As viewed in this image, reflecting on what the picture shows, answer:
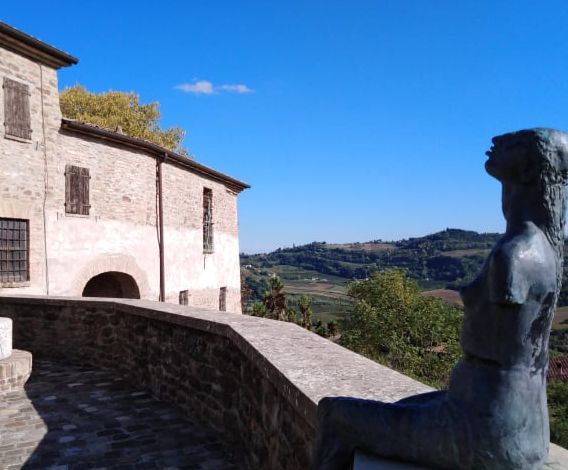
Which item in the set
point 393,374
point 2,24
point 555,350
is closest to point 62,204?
point 2,24

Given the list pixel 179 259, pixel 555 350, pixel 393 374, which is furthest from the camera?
pixel 555 350

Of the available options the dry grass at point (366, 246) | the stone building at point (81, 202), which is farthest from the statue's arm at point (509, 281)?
the dry grass at point (366, 246)

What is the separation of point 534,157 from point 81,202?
12.7 meters

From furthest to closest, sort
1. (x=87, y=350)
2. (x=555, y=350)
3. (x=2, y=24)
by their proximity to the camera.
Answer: (x=555, y=350) → (x=2, y=24) → (x=87, y=350)

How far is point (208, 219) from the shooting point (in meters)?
18.8

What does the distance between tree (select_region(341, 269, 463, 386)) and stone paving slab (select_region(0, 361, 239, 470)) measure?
1782 centimetres

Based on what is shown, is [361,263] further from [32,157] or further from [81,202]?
[32,157]

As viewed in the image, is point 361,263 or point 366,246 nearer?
point 361,263

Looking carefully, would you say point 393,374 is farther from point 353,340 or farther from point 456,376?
point 353,340

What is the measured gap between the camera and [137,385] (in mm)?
6242

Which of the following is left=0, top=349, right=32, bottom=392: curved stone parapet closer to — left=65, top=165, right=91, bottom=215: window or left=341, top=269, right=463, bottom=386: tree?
left=65, top=165, right=91, bottom=215: window

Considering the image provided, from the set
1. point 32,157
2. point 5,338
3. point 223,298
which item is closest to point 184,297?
point 223,298

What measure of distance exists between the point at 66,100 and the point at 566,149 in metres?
25.3

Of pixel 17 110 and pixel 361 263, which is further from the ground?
pixel 17 110
